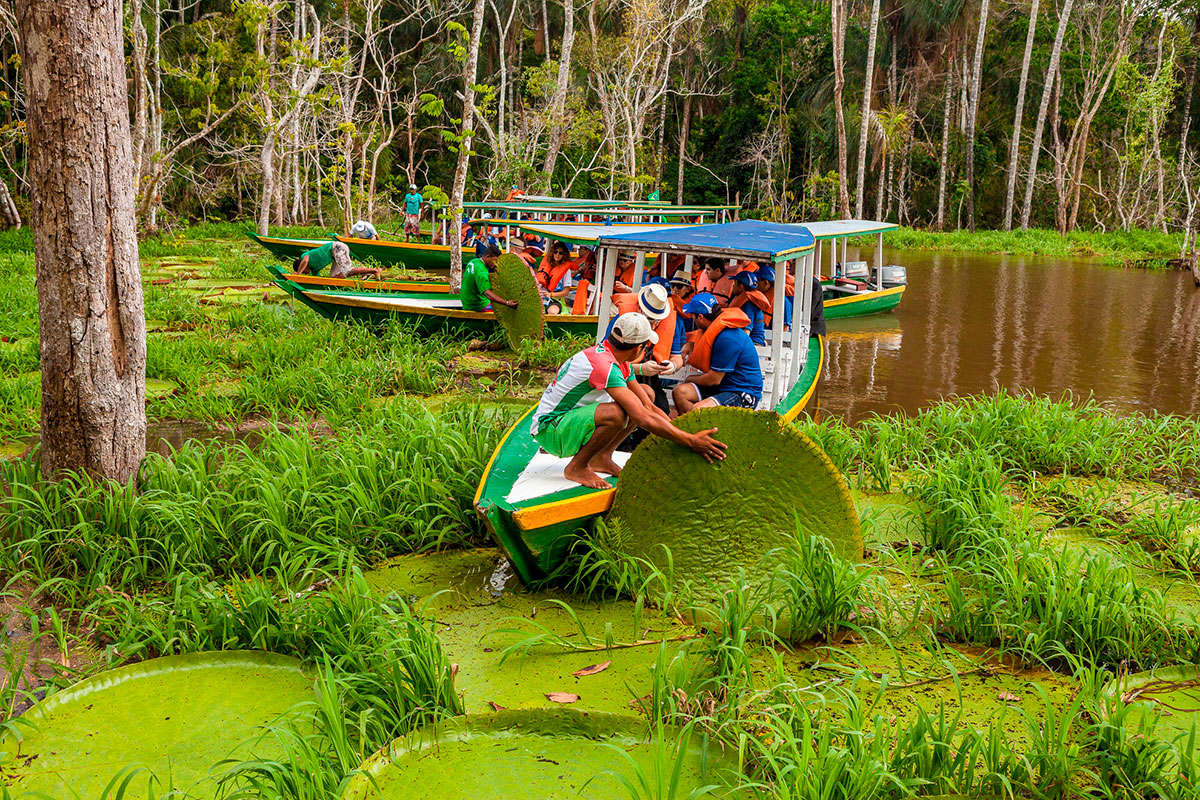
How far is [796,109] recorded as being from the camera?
34406mm

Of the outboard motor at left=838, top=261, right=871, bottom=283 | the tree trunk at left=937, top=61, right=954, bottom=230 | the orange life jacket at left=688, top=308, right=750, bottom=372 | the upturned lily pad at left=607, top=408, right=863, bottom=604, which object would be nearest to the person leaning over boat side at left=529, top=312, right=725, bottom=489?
the upturned lily pad at left=607, top=408, right=863, bottom=604

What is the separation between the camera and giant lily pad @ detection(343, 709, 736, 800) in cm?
290

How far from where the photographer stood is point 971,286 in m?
17.9

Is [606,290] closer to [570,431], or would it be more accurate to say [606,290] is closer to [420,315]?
[570,431]

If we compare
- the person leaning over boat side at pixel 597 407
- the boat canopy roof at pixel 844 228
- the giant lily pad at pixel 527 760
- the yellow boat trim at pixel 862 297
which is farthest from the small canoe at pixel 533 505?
the yellow boat trim at pixel 862 297

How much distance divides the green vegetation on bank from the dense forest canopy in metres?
1.66

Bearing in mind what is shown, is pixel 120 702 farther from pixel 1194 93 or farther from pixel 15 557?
pixel 1194 93

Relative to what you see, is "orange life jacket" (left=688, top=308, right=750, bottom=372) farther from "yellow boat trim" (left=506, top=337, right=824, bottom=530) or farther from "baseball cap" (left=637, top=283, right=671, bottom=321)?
"yellow boat trim" (left=506, top=337, right=824, bottom=530)

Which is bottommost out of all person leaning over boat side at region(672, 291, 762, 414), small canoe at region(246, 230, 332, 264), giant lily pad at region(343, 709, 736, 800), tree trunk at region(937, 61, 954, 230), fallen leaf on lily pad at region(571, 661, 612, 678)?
fallen leaf on lily pad at region(571, 661, 612, 678)

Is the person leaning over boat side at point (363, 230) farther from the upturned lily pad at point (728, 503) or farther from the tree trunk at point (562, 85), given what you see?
the upturned lily pad at point (728, 503)

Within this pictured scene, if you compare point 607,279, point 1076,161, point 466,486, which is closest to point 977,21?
point 1076,161

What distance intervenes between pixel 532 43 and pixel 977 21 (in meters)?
18.0

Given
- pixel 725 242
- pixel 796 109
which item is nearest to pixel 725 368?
pixel 725 242

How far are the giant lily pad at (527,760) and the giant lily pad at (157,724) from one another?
0.49 meters
